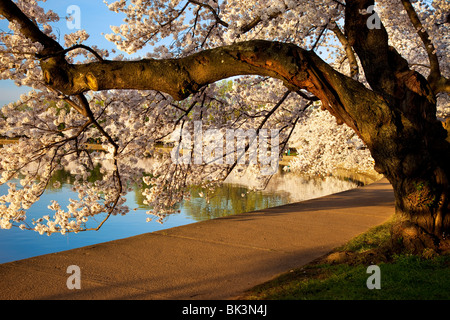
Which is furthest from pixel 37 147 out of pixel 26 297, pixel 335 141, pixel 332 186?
pixel 332 186

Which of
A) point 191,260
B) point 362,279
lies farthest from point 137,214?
point 362,279

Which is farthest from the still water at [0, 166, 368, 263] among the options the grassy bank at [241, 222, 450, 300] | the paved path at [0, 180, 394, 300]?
the grassy bank at [241, 222, 450, 300]

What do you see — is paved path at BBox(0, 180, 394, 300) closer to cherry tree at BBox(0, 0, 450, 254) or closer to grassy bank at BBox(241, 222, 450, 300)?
grassy bank at BBox(241, 222, 450, 300)

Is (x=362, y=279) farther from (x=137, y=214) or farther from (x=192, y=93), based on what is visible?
(x=137, y=214)

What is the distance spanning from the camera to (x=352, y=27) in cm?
716

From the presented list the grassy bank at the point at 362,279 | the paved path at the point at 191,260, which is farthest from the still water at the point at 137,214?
the grassy bank at the point at 362,279

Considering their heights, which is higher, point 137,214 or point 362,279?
point 137,214

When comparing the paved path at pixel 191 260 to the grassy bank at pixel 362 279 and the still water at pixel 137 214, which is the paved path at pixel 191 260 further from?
the still water at pixel 137 214

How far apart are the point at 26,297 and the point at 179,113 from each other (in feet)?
18.8

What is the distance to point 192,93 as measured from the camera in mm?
5887

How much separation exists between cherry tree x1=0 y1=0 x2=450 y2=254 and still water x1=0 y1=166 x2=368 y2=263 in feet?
5.57

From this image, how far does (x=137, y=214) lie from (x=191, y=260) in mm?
10218

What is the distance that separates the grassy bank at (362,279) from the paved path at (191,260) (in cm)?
45
